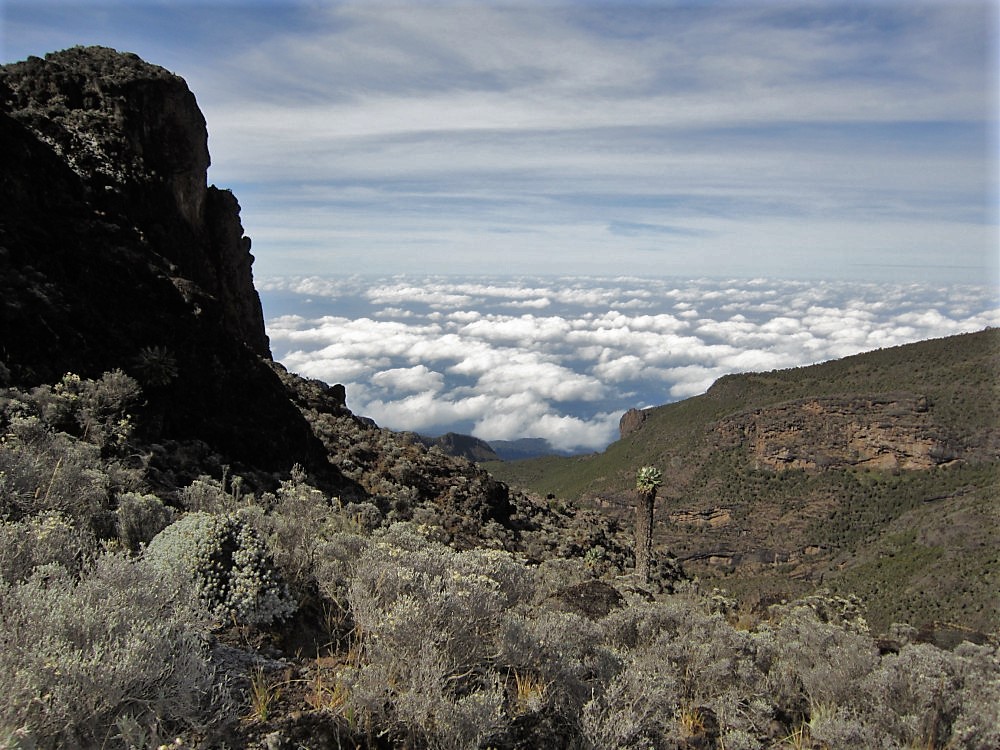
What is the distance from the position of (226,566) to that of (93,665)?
2.08m

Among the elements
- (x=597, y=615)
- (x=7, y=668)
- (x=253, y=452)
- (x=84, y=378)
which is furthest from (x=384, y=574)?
(x=253, y=452)

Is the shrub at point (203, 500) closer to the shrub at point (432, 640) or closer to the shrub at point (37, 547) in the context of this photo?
the shrub at point (37, 547)

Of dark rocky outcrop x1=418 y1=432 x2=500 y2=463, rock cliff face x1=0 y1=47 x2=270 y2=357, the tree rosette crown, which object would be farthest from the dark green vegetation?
dark rocky outcrop x1=418 y1=432 x2=500 y2=463

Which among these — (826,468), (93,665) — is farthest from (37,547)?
(826,468)

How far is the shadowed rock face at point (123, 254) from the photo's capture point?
13.4 meters

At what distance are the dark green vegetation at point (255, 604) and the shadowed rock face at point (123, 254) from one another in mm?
82

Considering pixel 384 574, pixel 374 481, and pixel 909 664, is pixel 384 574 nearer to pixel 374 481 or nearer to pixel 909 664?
pixel 909 664

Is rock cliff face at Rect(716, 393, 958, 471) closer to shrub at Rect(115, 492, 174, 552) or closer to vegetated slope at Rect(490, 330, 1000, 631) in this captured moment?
vegetated slope at Rect(490, 330, 1000, 631)

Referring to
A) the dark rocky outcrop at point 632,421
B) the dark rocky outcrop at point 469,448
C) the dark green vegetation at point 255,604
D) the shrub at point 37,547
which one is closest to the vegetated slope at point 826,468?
the dark rocky outcrop at point 632,421

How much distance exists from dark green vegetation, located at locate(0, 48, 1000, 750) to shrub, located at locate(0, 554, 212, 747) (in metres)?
0.01

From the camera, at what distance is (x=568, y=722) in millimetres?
4512

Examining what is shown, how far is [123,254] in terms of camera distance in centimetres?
1669

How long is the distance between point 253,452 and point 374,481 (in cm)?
536

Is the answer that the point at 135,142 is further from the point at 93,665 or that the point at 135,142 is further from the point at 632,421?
the point at 632,421
